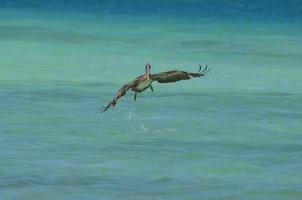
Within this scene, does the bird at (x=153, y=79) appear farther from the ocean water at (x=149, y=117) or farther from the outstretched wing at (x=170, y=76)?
the ocean water at (x=149, y=117)

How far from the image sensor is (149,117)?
11.2 metres

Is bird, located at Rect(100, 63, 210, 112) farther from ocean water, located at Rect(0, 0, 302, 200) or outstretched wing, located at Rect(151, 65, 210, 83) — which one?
ocean water, located at Rect(0, 0, 302, 200)

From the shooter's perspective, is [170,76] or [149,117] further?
[149,117]

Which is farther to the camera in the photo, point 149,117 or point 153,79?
point 149,117

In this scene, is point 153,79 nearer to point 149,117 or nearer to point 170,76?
point 170,76

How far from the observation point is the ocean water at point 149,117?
821 cm

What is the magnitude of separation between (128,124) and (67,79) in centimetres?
351

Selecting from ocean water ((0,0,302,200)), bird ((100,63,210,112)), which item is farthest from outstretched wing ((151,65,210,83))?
ocean water ((0,0,302,200))

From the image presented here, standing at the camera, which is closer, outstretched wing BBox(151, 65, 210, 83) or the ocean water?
outstretched wing BBox(151, 65, 210, 83)

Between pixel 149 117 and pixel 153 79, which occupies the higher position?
pixel 153 79

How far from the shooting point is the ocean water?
821 cm

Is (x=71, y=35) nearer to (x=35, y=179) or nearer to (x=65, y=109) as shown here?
(x=65, y=109)

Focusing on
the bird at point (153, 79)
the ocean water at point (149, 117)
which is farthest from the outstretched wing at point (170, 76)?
the ocean water at point (149, 117)

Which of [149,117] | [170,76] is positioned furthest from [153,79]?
[149,117]
